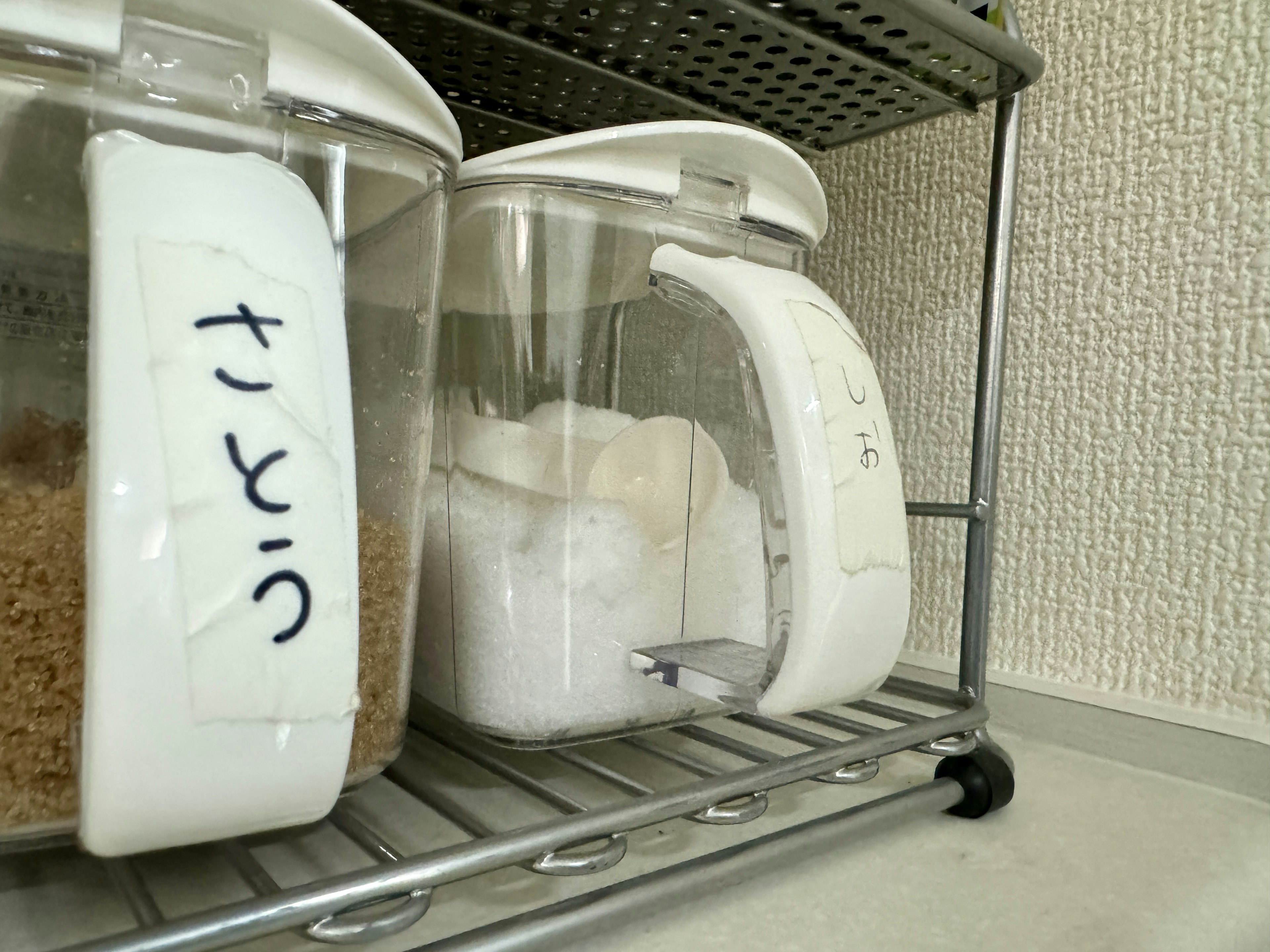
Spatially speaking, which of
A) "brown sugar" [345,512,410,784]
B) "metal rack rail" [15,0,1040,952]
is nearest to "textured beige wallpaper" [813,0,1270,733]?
"metal rack rail" [15,0,1040,952]

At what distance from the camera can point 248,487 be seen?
0.19m

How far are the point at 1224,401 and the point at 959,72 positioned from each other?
0.21 m

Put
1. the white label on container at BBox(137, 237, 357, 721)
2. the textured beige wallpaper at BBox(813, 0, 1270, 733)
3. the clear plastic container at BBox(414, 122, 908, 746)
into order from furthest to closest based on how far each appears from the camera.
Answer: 1. the textured beige wallpaper at BBox(813, 0, 1270, 733)
2. the clear plastic container at BBox(414, 122, 908, 746)
3. the white label on container at BBox(137, 237, 357, 721)

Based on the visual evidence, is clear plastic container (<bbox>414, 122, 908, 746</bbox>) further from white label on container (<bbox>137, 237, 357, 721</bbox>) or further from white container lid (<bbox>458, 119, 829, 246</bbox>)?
white label on container (<bbox>137, 237, 357, 721</bbox>)

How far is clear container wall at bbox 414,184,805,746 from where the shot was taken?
311mm

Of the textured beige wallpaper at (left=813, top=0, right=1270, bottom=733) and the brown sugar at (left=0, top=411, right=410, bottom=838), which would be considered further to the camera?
the textured beige wallpaper at (left=813, top=0, right=1270, bottom=733)

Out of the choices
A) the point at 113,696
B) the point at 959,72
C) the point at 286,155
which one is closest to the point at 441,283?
the point at 286,155

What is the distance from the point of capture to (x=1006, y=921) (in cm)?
29

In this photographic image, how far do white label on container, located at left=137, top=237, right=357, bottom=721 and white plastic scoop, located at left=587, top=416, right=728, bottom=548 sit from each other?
0.42 ft

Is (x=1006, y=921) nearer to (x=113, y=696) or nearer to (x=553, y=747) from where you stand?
(x=553, y=747)

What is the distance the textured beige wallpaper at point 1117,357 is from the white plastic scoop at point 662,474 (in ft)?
0.82

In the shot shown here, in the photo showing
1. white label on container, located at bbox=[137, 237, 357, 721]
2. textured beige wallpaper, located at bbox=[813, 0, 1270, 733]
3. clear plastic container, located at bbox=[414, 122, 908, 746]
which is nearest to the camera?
white label on container, located at bbox=[137, 237, 357, 721]

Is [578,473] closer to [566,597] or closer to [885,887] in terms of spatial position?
[566,597]

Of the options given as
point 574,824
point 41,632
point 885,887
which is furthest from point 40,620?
point 885,887
